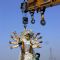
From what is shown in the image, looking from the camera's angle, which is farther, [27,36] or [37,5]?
[37,5]

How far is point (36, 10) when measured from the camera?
32.9 meters

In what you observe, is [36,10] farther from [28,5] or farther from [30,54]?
[30,54]

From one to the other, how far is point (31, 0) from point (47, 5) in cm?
141

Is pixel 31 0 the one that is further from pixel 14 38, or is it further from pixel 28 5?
pixel 14 38

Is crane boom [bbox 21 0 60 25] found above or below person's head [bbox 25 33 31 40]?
above

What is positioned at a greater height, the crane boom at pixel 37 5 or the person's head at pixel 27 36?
the crane boom at pixel 37 5

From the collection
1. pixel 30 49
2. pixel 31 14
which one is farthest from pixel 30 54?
pixel 31 14

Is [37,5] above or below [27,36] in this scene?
above

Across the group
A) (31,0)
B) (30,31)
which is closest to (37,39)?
(30,31)

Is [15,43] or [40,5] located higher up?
[40,5]

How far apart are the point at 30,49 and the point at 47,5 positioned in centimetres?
270

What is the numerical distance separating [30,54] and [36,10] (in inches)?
107

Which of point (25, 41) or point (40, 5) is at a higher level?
point (40, 5)

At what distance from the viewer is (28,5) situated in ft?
109
